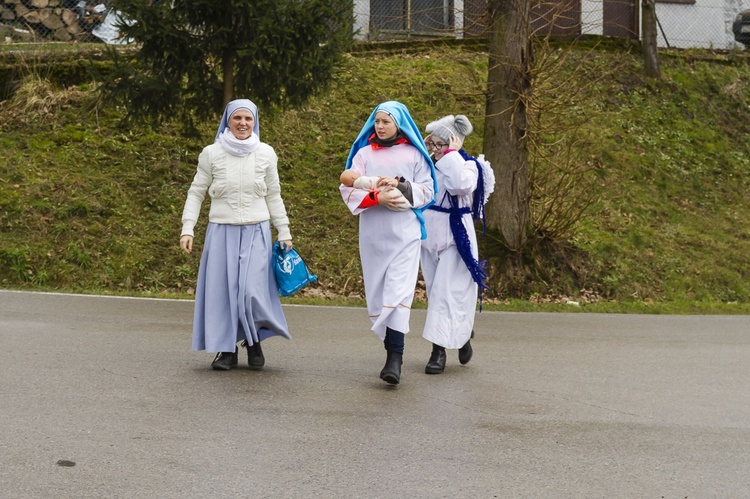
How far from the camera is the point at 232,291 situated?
853cm

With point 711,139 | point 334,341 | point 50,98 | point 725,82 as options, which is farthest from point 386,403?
point 725,82

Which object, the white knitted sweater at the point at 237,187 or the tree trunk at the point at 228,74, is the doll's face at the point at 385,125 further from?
the tree trunk at the point at 228,74

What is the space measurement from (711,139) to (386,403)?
16.5m

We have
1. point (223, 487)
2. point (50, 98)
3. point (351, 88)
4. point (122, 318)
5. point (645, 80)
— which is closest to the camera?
point (223, 487)

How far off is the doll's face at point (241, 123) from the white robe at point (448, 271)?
1.45 meters

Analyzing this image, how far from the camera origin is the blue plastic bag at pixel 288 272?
8.60 meters

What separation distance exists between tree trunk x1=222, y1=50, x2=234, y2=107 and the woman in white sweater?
7.29m

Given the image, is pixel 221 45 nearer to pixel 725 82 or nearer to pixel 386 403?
pixel 386 403

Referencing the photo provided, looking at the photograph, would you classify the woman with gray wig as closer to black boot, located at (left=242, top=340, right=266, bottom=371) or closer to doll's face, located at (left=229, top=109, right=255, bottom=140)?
black boot, located at (left=242, top=340, right=266, bottom=371)

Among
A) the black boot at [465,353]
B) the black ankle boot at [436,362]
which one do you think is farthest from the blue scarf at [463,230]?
the black ankle boot at [436,362]

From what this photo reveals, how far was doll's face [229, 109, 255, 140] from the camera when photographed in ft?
28.2

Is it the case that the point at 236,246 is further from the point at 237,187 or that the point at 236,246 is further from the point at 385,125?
the point at 385,125

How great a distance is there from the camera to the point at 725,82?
81.8 feet

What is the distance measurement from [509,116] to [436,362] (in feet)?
23.3
